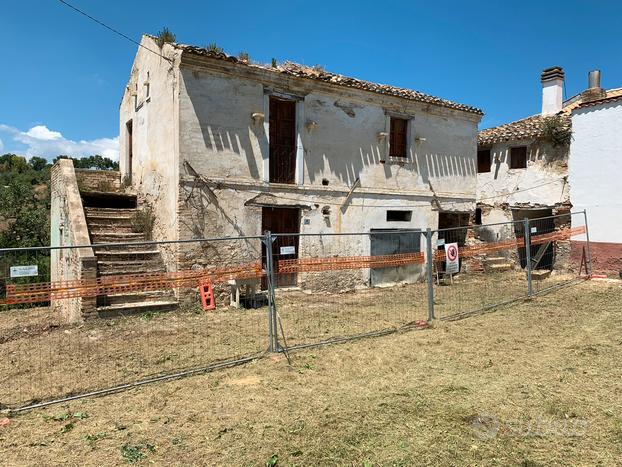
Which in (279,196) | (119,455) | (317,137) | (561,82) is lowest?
(119,455)

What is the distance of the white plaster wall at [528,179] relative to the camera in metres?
15.3

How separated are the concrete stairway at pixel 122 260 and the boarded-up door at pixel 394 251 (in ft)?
21.2

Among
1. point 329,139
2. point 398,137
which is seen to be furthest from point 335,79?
point 398,137

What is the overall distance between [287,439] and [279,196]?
820 cm

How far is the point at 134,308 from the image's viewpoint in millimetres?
8969

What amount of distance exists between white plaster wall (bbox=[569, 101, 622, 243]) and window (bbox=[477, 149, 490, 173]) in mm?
3525

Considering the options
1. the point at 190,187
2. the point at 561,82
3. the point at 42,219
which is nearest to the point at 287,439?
the point at 190,187

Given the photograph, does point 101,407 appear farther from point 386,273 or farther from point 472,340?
point 386,273

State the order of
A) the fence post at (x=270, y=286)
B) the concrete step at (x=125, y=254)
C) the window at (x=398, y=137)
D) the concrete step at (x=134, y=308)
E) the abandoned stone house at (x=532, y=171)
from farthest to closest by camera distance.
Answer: the abandoned stone house at (x=532, y=171), the window at (x=398, y=137), the concrete step at (x=125, y=254), the concrete step at (x=134, y=308), the fence post at (x=270, y=286)

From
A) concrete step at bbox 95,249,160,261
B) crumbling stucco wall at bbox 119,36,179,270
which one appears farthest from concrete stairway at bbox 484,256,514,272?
concrete step at bbox 95,249,160,261

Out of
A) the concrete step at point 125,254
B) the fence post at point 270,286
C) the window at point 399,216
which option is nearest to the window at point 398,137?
the window at point 399,216

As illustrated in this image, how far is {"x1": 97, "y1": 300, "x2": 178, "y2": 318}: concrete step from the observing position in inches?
343

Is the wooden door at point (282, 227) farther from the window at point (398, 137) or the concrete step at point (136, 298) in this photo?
the window at point (398, 137)

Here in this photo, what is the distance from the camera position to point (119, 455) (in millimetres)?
3627
